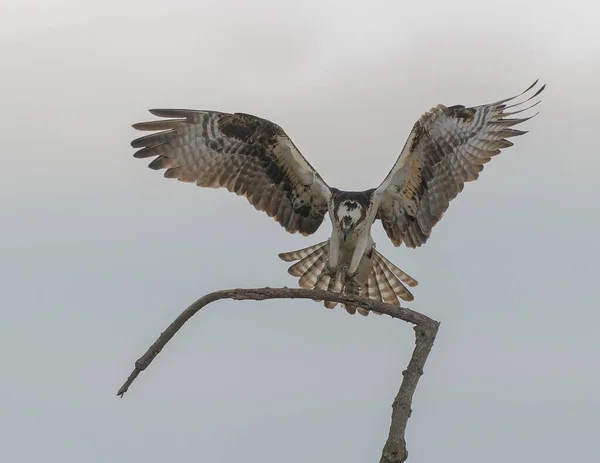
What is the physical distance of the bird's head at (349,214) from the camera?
32.2 ft

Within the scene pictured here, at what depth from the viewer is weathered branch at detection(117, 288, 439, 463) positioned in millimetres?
5746

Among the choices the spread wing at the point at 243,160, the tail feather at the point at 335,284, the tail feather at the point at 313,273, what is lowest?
the tail feather at the point at 335,284

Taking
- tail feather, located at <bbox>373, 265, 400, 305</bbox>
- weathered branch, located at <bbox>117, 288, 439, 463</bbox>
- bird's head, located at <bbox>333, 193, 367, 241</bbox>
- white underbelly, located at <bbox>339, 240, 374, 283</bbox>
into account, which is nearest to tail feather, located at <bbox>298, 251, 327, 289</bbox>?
white underbelly, located at <bbox>339, 240, 374, 283</bbox>

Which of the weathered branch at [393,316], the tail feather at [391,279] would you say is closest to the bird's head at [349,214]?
the tail feather at [391,279]

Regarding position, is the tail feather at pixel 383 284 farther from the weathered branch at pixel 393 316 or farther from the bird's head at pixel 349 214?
the weathered branch at pixel 393 316

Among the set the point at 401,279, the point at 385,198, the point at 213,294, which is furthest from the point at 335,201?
the point at 213,294

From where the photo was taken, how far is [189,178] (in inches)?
423

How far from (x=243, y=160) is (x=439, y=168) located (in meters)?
2.15

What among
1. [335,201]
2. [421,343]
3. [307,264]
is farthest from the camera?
[307,264]

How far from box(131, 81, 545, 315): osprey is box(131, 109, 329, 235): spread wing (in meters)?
0.01

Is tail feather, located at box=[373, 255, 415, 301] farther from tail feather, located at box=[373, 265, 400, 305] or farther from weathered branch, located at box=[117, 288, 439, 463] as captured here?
weathered branch, located at box=[117, 288, 439, 463]

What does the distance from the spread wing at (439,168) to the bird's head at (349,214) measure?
64cm

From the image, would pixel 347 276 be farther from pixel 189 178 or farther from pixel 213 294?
pixel 213 294

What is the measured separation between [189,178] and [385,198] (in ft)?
7.09
